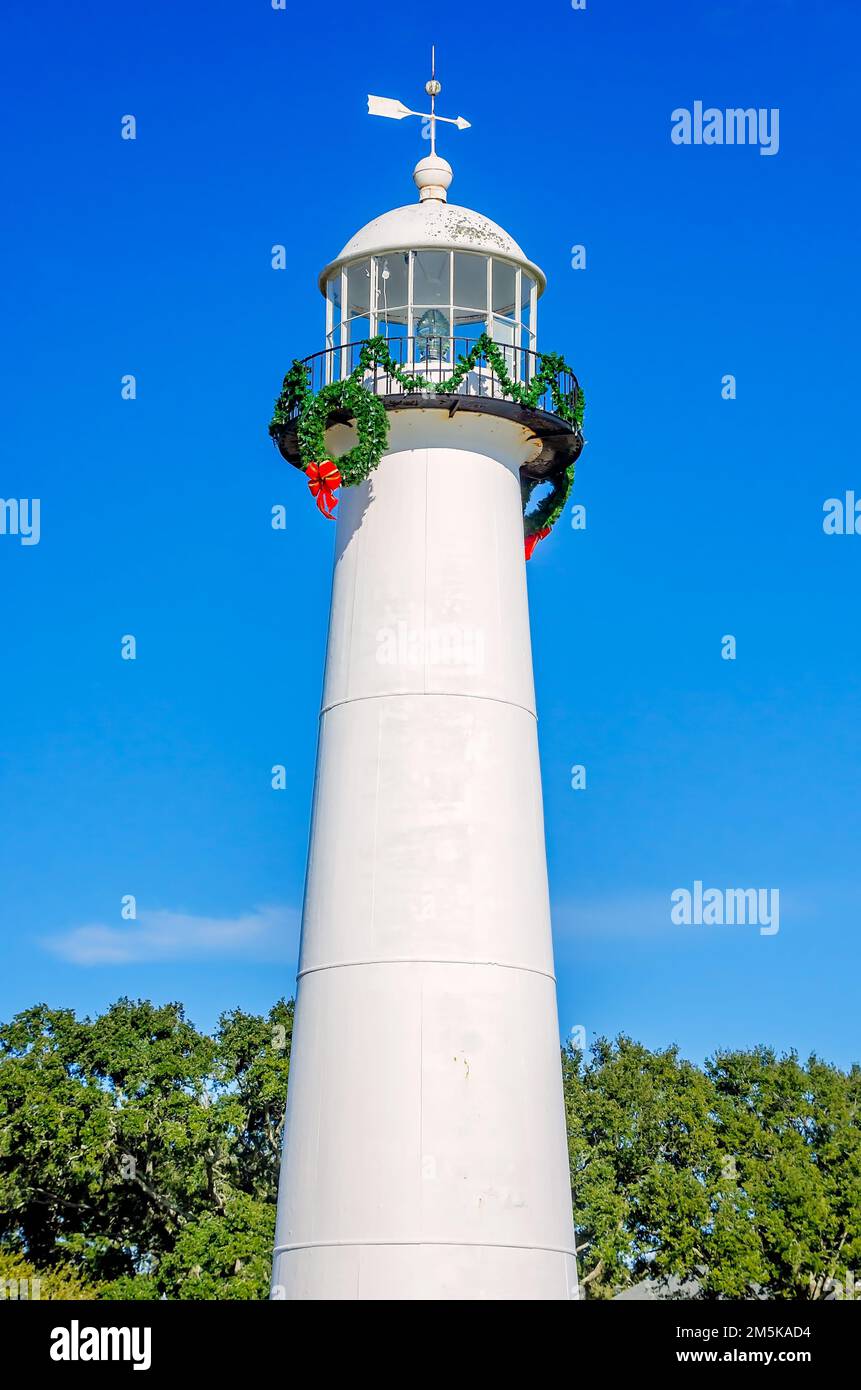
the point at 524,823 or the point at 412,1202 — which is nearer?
the point at 412,1202

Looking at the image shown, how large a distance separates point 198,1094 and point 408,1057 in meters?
28.0

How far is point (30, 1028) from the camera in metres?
53.4

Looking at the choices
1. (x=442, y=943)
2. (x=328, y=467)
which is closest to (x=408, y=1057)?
(x=442, y=943)

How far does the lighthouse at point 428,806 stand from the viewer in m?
26.4

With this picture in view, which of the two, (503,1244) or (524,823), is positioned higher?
(524,823)

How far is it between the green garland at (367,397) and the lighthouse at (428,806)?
1.9 inches

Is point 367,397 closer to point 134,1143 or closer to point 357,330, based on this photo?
point 357,330

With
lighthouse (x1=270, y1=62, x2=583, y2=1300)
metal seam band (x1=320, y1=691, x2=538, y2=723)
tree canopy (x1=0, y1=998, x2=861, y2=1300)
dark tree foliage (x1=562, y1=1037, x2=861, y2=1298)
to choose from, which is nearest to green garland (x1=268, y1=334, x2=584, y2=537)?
lighthouse (x1=270, y1=62, x2=583, y2=1300)

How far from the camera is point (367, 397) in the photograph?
95.3 feet

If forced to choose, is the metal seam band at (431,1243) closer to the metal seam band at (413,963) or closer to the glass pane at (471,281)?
the metal seam band at (413,963)

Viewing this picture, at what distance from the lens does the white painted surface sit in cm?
2625
